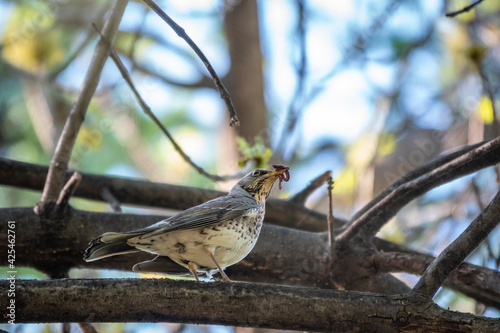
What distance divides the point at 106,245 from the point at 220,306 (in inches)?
36.4

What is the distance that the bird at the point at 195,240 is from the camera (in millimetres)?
3371

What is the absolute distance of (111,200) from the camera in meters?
4.63

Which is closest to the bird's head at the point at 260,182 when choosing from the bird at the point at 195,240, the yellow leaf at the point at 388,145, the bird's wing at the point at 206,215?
the bird's wing at the point at 206,215

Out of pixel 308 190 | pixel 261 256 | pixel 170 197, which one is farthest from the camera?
pixel 170 197

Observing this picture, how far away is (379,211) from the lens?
11.9 feet

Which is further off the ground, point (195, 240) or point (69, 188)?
point (69, 188)

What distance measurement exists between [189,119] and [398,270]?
6794mm

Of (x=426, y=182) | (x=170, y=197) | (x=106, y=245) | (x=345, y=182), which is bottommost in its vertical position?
(x=106, y=245)

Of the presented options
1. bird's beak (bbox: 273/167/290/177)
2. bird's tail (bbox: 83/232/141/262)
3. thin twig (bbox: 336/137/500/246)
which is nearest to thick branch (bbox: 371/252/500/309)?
thin twig (bbox: 336/137/500/246)

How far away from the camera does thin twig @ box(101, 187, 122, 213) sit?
447 centimetres

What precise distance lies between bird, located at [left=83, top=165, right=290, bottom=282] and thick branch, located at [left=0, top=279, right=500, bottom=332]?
500 mm

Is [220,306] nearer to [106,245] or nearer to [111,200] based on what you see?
[106,245]

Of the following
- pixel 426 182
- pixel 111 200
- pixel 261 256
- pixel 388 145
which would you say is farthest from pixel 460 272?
pixel 388 145

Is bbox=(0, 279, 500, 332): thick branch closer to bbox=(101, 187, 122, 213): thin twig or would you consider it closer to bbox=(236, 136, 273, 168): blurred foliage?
bbox=(236, 136, 273, 168): blurred foliage
